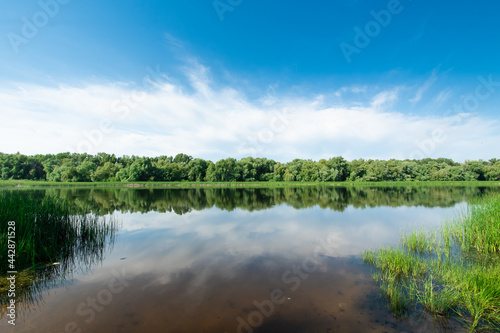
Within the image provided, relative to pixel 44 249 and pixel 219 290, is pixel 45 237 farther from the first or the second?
pixel 219 290

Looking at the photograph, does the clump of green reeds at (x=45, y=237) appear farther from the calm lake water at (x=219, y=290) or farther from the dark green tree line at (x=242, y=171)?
the dark green tree line at (x=242, y=171)

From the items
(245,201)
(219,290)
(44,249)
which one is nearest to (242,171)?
(245,201)

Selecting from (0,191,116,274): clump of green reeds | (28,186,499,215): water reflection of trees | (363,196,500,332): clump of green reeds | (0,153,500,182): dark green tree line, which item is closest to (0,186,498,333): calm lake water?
(363,196,500,332): clump of green reeds

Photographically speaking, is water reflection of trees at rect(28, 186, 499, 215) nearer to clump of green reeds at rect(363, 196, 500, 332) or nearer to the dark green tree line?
clump of green reeds at rect(363, 196, 500, 332)

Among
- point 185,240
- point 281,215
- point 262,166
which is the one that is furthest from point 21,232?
point 262,166

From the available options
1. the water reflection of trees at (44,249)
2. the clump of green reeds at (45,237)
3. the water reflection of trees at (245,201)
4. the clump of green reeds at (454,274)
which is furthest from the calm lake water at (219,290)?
the water reflection of trees at (245,201)

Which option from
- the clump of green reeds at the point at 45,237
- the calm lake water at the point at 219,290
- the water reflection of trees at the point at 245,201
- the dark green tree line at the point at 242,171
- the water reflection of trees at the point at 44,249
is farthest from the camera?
the dark green tree line at the point at 242,171

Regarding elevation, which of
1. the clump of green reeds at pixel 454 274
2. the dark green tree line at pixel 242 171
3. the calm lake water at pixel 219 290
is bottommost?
the calm lake water at pixel 219 290

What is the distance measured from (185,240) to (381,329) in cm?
892

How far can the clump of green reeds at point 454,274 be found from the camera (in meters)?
4.79

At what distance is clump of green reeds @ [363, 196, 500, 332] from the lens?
188 inches

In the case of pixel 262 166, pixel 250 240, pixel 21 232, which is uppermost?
pixel 262 166

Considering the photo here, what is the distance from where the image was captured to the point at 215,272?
293 inches

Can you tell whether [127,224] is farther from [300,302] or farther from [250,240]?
[300,302]
